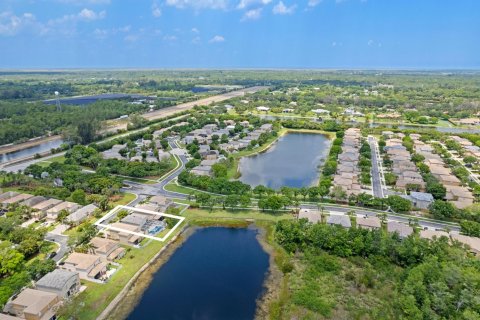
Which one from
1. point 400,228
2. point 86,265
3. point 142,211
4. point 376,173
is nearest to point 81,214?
point 142,211

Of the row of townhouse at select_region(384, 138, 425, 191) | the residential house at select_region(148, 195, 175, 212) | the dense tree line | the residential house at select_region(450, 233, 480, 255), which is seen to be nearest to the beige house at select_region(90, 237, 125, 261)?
the residential house at select_region(148, 195, 175, 212)

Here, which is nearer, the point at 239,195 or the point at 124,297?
the point at 124,297

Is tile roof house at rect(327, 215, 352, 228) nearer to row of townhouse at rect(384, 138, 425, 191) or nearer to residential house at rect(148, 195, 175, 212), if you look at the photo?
row of townhouse at rect(384, 138, 425, 191)

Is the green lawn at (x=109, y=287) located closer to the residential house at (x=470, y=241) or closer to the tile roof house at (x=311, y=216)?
the tile roof house at (x=311, y=216)

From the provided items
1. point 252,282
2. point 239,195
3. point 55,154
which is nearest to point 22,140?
point 55,154

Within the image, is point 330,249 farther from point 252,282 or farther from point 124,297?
point 124,297
